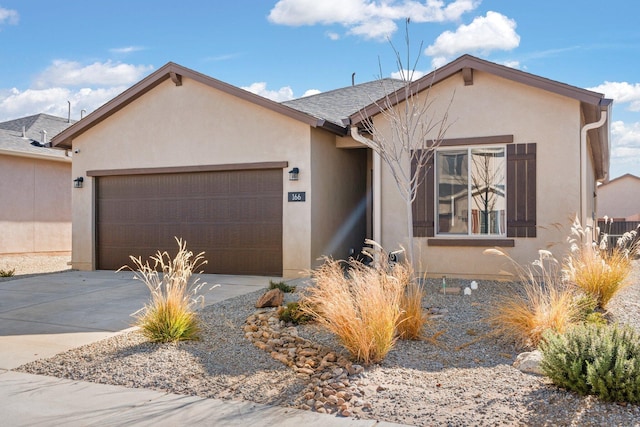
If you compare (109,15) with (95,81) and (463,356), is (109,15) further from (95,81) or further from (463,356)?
(463,356)

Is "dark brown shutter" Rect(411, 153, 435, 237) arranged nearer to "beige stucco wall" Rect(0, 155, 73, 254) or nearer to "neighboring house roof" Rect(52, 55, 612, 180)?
"neighboring house roof" Rect(52, 55, 612, 180)

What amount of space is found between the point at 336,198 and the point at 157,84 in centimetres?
485

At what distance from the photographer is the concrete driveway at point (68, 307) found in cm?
658

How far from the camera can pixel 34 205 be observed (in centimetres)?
1798

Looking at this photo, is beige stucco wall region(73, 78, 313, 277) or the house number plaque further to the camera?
beige stucco wall region(73, 78, 313, 277)

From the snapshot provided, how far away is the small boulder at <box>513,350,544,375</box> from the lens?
5.01 meters

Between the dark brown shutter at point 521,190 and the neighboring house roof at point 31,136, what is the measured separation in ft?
35.7

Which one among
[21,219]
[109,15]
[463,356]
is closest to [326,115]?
[109,15]

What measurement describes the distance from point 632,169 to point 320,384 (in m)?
42.0

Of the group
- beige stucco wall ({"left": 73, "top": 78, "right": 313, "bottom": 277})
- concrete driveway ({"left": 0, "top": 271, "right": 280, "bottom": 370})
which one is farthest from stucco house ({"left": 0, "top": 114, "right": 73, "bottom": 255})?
concrete driveway ({"left": 0, "top": 271, "right": 280, "bottom": 370})

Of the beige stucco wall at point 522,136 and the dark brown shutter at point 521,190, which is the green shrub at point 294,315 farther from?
the dark brown shutter at point 521,190

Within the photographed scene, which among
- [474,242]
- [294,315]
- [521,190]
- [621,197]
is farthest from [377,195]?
[621,197]

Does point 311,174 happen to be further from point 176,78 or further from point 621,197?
point 621,197

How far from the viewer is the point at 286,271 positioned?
11.9 meters
